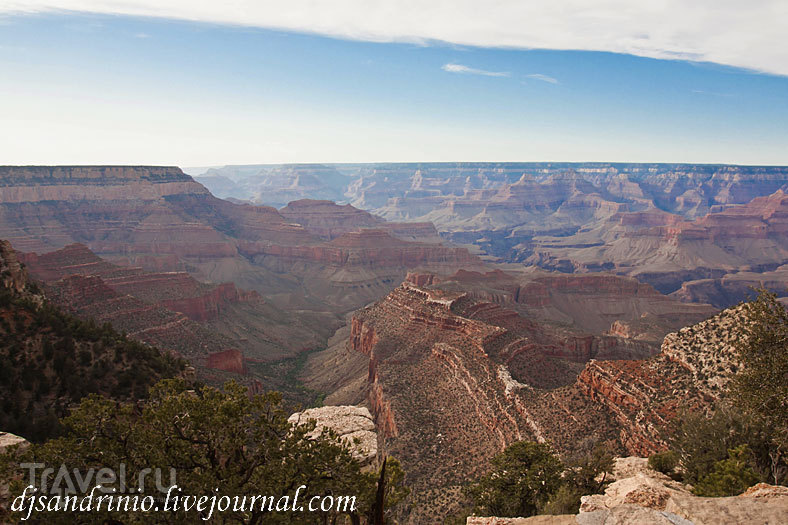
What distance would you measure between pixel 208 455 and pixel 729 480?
20277 mm

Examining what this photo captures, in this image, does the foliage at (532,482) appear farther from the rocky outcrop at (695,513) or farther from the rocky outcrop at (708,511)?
the rocky outcrop at (708,511)

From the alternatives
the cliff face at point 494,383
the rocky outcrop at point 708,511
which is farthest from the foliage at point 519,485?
the rocky outcrop at point 708,511

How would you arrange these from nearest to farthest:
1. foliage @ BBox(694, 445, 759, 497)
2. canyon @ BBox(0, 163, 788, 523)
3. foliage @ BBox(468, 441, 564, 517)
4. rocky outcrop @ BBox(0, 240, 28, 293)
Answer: foliage @ BBox(694, 445, 759, 497) < foliage @ BBox(468, 441, 564, 517) < rocky outcrop @ BBox(0, 240, 28, 293) < canyon @ BBox(0, 163, 788, 523)

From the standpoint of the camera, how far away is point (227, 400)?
55.5ft

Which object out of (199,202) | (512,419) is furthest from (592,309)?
(199,202)

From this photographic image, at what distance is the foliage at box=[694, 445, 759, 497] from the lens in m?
19.0

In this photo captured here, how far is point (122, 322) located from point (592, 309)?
110542 millimetres

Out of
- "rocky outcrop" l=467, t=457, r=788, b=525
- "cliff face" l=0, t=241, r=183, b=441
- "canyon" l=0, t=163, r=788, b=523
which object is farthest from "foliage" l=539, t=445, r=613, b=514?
"cliff face" l=0, t=241, r=183, b=441

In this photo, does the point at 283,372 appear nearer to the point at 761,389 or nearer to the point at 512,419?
the point at 512,419

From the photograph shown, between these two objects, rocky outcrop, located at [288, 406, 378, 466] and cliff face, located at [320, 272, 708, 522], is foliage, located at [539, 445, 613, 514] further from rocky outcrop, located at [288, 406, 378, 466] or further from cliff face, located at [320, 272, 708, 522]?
rocky outcrop, located at [288, 406, 378, 466]

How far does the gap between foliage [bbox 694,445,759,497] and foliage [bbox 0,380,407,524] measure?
1322 cm

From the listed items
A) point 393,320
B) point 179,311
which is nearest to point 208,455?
point 393,320

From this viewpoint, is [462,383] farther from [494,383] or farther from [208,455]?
[208,455]

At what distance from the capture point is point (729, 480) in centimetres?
1920
